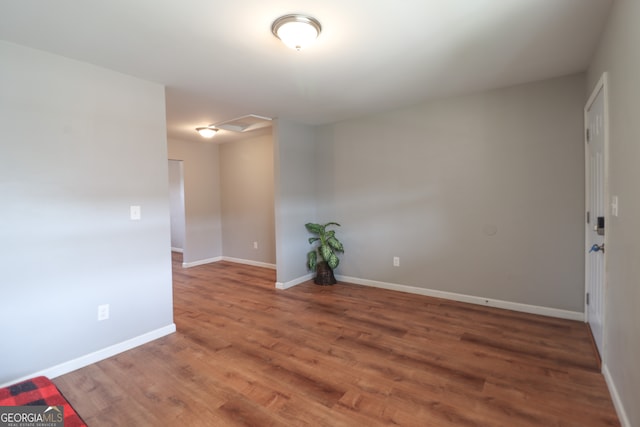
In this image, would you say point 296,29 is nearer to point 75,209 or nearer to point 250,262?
point 75,209

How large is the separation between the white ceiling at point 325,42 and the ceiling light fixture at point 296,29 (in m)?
0.04

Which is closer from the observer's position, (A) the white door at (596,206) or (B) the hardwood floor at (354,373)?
(B) the hardwood floor at (354,373)

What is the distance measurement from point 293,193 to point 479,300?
268 centimetres

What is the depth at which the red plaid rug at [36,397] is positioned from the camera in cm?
133

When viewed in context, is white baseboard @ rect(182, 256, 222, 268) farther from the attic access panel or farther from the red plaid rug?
the red plaid rug

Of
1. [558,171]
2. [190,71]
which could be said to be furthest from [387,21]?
[558,171]

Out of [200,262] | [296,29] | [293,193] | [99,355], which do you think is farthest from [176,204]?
[296,29]

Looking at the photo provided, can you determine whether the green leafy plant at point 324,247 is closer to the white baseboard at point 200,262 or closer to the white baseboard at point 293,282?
the white baseboard at point 293,282

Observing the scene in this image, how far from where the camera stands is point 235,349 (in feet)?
8.42

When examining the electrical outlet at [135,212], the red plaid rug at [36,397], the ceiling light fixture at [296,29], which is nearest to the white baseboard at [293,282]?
the electrical outlet at [135,212]

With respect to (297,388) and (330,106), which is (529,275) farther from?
(330,106)

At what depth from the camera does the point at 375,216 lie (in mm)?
4188

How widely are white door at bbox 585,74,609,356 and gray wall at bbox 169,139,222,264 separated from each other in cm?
564

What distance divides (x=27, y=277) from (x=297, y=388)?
202cm
